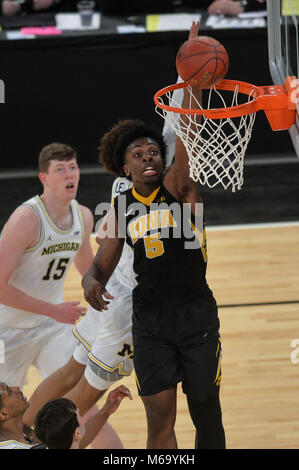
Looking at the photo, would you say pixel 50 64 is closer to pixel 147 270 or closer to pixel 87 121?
pixel 87 121

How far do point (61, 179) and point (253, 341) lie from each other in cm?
202

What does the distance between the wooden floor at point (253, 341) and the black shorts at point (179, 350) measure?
940 mm

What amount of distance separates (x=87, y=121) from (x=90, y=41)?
2.83 ft

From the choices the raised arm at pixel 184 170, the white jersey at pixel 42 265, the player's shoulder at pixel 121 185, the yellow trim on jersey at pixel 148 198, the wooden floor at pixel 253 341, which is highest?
the raised arm at pixel 184 170

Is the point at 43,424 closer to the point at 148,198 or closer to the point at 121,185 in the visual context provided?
the point at 148,198

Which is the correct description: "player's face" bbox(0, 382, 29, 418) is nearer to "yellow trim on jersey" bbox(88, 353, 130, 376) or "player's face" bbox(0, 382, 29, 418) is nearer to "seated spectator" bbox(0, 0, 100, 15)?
"yellow trim on jersey" bbox(88, 353, 130, 376)

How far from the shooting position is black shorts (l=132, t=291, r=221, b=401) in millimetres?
3791

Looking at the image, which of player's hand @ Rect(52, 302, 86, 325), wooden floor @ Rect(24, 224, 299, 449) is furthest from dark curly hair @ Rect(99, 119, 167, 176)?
wooden floor @ Rect(24, 224, 299, 449)

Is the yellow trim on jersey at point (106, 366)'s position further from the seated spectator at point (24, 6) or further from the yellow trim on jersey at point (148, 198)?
the seated spectator at point (24, 6)

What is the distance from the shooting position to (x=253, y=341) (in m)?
5.77

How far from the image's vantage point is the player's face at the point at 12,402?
138 inches

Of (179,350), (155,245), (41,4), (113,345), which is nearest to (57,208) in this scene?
(113,345)

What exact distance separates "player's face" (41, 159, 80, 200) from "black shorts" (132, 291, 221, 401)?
1.05 m

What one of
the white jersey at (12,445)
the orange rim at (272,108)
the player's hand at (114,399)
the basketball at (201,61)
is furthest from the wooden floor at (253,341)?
the basketball at (201,61)
